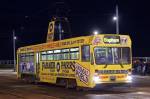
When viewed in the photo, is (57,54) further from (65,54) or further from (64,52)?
(65,54)

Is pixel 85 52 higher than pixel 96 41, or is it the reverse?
pixel 96 41

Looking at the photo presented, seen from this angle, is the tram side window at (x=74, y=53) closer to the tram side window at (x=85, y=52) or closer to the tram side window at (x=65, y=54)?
the tram side window at (x=65, y=54)

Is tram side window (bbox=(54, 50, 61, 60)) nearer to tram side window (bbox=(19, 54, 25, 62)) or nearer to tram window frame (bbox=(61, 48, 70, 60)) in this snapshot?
tram window frame (bbox=(61, 48, 70, 60))

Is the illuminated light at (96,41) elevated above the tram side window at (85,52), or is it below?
above

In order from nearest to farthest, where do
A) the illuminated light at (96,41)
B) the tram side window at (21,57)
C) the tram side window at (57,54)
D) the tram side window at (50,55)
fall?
the illuminated light at (96,41), the tram side window at (57,54), the tram side window at (50,55), the tram side window at (21,57)

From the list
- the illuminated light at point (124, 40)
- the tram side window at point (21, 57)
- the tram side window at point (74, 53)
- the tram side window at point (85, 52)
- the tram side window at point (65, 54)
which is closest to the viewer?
the tram side window at point (85, 52)

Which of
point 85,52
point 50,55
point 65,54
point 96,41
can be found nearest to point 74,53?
point 65,54

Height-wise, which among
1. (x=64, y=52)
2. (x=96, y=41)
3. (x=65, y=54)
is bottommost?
(x=65, y=54)

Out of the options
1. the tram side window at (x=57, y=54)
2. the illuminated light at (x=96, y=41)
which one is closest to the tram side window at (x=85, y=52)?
the illuminated light at (x=96, y=41)

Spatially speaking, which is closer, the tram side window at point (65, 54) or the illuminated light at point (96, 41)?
the illuminated light at point (96, 41)

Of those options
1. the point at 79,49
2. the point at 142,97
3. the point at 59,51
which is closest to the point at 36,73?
the point at 59,51

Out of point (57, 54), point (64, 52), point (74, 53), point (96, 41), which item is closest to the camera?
point (96, 41)

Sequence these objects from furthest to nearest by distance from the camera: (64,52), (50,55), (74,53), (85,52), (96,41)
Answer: (50,55), (64,52), (74,53), (85,52), (96,41)

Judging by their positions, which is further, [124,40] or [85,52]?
[124,40]
